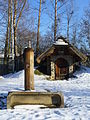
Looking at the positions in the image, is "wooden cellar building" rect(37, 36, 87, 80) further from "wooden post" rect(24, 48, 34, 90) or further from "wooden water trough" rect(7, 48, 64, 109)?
"wooden water trough" rect(7, 48, 64, 109)

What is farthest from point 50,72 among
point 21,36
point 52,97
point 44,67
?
point 21,36

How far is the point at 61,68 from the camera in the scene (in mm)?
16125

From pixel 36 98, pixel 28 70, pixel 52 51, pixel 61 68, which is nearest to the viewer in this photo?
pixel 36 98

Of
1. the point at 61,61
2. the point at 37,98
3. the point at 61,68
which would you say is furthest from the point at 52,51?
the point at 37,98

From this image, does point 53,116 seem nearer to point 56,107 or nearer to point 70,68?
point 56,107

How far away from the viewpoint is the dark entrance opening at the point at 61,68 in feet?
52.6

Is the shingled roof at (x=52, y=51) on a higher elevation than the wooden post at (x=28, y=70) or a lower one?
higher

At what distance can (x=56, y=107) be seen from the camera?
6.23m

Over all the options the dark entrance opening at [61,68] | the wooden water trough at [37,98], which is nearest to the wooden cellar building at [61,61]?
the dark entrance opening at [61,68]

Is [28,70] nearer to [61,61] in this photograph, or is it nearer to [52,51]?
[52,51]

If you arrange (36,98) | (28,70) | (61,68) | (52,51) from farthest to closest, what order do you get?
(61,68) → (52,51) → (28,70) → (36,98)

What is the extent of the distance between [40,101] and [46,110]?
1.83 feet

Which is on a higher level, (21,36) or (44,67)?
(21,36)

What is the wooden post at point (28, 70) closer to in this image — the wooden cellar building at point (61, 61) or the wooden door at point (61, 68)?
the wooden cellar building at point (61, 61)
